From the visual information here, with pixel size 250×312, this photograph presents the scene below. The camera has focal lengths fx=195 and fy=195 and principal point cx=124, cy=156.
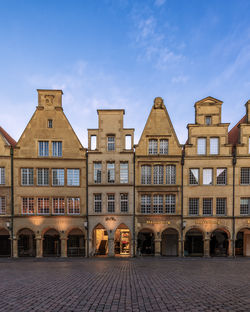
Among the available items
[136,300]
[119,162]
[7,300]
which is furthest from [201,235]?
[7,300]

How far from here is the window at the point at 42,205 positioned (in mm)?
23125

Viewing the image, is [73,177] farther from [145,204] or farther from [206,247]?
[206,247]

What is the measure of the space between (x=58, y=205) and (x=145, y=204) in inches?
409

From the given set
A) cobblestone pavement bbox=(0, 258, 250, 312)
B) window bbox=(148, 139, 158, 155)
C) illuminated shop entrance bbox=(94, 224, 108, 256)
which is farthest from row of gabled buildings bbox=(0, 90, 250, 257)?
cobblestone pavement bbox=(0, 258, 250, 312)

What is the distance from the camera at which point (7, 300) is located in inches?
377

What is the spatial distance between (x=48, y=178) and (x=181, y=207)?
16179 millimetres

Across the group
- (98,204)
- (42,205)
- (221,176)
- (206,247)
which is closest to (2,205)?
(42,205)

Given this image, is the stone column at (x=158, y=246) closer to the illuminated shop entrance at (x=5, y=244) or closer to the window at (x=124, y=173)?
the window at (x=124, y=173)

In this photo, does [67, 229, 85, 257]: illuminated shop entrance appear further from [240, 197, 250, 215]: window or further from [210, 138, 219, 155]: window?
[240, 197, 250, 215]: window

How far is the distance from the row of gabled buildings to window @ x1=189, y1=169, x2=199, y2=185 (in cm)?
12

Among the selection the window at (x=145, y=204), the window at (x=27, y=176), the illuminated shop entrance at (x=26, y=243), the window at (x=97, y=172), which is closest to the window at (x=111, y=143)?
the window at (x=97, y=172)

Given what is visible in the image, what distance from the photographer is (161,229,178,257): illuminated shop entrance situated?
77.6ft

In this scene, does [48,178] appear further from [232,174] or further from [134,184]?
[232,174]

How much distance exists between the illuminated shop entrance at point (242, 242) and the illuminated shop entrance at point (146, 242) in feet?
33.4
